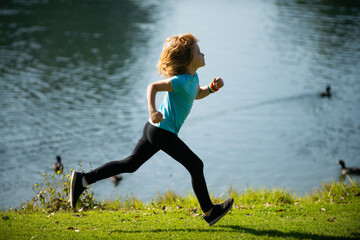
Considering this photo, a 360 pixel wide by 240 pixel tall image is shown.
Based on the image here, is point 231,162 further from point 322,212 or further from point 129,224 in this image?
point 129,224

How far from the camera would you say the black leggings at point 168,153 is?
16.4 feet

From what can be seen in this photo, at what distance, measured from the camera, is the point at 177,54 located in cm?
507

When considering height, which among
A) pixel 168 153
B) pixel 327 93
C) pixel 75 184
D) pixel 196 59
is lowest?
pixel 327 93

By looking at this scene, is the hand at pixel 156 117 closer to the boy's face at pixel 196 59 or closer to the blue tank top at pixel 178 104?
the blue tank top at pixel 178 104

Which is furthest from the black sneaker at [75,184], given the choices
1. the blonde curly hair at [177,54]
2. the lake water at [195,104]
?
the lake water at [195,104]

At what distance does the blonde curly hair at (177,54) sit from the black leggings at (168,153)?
2.50 feet

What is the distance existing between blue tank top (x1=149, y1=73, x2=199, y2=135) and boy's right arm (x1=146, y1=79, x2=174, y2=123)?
0.48 ft

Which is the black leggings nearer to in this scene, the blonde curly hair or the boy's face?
the blonde curly hair

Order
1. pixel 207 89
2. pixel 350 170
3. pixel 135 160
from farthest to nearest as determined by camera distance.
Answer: pixel 350 170 → pixel 207 89 → pixel 135 160

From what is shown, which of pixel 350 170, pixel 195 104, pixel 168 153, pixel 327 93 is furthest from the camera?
pixel 327 93

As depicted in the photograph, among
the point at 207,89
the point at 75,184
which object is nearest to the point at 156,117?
the point at 207,89

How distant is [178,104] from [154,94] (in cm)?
42

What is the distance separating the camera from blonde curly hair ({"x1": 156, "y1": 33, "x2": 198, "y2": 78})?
507 cm

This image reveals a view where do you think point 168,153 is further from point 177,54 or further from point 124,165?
point 177,54
